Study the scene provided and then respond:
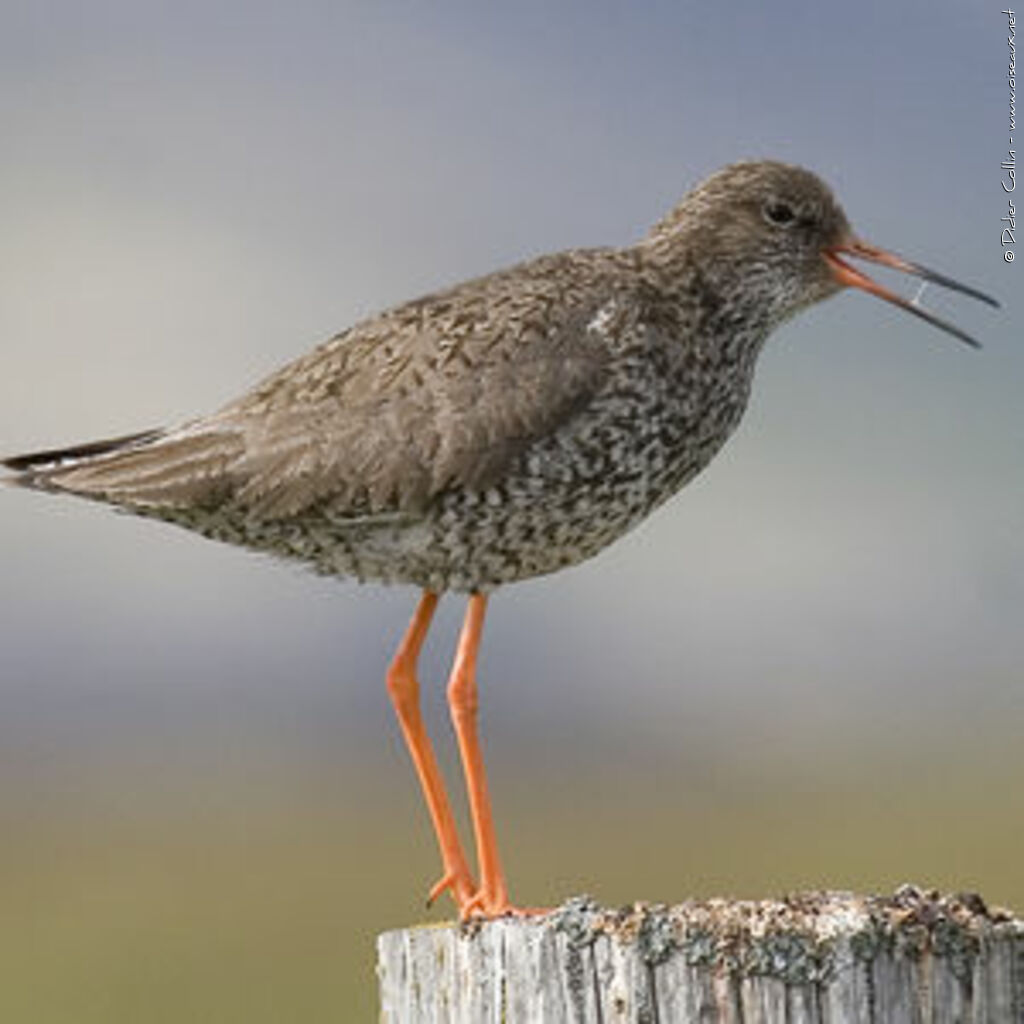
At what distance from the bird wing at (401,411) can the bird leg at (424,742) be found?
0.73 meters

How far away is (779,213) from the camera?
9016 mm

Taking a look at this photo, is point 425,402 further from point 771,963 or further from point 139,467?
point 771,963

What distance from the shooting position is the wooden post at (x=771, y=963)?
Result: 5406 millimetres

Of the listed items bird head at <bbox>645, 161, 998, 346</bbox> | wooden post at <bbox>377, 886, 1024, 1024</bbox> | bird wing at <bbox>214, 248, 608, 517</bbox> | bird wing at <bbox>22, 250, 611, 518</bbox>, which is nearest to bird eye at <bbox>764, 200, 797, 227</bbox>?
bird head at <bbox>645, 161, 998, 346</bbox>

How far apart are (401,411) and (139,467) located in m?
1.19

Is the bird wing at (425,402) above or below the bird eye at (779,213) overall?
below

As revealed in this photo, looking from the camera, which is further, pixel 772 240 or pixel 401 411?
pixel 772 240

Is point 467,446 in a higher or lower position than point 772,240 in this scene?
lower

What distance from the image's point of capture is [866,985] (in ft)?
17.8

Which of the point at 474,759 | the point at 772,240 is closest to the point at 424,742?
the point at 474,759

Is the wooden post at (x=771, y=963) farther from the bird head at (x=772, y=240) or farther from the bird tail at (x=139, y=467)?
the bird head at (x=772, y=240)

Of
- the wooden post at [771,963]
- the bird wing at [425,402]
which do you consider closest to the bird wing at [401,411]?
the bird wing at [425,402]

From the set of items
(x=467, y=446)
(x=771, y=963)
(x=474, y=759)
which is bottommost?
(x=771, y=963)

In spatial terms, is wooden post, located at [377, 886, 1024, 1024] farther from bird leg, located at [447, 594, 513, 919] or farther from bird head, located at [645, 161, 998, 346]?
bird head, located at [645, 161, 998, 346]
